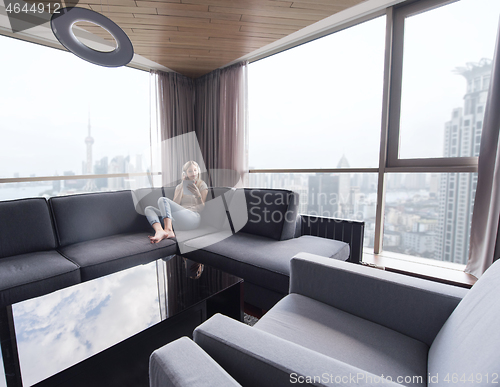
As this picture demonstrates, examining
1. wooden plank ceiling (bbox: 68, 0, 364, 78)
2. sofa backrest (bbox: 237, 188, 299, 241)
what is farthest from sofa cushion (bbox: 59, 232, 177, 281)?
wooden plank ceiling (bbox: 68, 0, 364, 78)

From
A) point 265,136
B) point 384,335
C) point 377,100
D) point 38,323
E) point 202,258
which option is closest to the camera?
point 384,335

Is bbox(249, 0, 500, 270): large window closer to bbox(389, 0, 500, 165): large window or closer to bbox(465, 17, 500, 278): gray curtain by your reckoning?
bbox(389, 0, 500, 165): large window

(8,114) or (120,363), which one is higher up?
(8,114)

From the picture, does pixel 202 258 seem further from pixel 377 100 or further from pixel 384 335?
pixel 377 100

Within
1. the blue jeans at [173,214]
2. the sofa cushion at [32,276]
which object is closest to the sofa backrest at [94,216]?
the blue jeans at [173,214]

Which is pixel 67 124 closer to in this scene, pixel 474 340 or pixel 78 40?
pixel 78 40

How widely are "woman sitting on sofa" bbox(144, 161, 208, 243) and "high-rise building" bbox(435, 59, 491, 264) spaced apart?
2.34 metres

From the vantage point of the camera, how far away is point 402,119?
8.29ft

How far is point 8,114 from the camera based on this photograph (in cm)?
274

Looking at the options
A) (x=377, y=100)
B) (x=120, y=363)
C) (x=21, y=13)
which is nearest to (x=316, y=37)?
(x=377, y=100)

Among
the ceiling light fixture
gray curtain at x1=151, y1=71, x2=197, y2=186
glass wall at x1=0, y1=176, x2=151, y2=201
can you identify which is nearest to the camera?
the ceiling light fixture

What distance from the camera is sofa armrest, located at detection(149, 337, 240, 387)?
52 cm

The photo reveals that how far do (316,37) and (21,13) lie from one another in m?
3.01

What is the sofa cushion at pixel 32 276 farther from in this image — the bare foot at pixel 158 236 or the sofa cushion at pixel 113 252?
the bare foot at pixel 158 236
